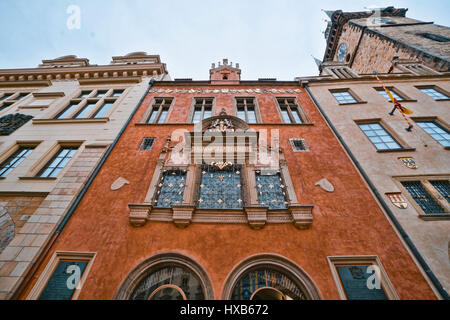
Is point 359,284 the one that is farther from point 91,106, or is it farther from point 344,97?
point 91,106

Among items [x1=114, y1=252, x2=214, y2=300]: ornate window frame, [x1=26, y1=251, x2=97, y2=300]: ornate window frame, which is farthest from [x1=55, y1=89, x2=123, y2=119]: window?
[x1=114, y1=252, x2=214, y2=300]: ornate window frame

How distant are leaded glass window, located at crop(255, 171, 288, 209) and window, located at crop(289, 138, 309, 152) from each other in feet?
6.32

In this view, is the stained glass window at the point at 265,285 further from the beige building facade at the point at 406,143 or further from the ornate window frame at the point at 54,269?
the ornate window frame at the point at 54,269

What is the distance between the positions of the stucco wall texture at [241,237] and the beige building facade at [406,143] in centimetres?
69

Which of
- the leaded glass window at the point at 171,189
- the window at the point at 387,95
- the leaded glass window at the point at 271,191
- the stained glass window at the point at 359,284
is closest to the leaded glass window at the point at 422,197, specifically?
the stained glass window at the point at 359,284

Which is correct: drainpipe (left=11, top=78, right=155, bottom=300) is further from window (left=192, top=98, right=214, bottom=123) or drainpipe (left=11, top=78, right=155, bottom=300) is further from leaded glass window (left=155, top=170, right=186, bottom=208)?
window (left=192, top=98, right=214, bottom=123)

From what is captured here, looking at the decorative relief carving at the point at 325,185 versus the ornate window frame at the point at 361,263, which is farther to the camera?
the decorative relief carving at the point at 325,185

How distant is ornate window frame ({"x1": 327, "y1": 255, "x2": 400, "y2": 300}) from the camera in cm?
497

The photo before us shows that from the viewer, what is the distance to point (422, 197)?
709 centimetres

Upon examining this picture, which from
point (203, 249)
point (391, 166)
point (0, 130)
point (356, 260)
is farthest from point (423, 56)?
point (0, 130)

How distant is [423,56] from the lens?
52.0ft

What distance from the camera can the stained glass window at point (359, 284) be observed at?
5008 millimetres

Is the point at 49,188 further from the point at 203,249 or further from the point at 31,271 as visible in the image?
the point at 203,249

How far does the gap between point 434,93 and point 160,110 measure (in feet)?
56.6
